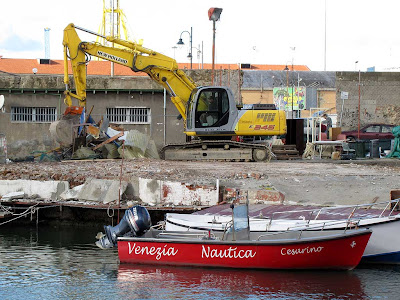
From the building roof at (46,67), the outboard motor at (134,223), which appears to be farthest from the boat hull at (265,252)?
the building roof at (46,67)

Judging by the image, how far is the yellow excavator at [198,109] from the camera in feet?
88.9

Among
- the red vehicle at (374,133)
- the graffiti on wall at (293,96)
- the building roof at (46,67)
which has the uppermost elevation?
the building roof at (46,67)

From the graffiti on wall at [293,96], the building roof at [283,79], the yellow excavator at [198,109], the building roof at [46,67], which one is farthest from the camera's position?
the building roof at [46,67]

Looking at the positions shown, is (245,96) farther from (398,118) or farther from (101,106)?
(101,106)

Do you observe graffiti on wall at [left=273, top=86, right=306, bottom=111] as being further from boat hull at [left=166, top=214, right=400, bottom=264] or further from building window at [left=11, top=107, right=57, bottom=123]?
boat hull at [left=166, top=214, right=400, bottom=264]

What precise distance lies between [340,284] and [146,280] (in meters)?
3.56

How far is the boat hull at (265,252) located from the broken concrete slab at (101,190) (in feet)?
16.2

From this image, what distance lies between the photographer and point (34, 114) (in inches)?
1318

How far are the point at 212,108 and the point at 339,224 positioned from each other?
14760 mm

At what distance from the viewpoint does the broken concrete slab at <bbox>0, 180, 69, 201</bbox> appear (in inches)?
740

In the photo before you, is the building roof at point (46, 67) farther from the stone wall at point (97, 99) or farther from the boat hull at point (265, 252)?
the boat hull at point (265, 252)

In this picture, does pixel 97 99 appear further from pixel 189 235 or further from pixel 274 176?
pixel 189 235

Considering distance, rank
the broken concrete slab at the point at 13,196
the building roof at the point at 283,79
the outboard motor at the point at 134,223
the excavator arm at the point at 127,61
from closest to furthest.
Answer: the outboard motor at the point at 134,223 < the broken concrete slab at the point at 13,196 < the excavator arm at the point at 127,61 < the building roof at the point at 283,79

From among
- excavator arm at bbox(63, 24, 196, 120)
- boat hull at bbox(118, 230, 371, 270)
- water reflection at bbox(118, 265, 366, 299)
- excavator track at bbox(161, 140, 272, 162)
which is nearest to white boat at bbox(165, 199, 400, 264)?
boat hull at bbox(118, 230, 371, 270)
